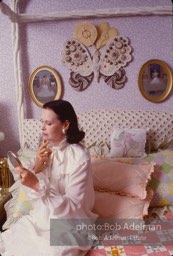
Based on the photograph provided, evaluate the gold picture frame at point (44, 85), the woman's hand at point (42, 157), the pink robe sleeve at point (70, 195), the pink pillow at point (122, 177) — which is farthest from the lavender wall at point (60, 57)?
the pink robe sleeve at point (70, 195)

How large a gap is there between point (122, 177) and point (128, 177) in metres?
0.03

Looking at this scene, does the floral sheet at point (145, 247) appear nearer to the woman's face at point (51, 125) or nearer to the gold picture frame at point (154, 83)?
the woman's face at point (51, 125)

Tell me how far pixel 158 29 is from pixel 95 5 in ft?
1.62

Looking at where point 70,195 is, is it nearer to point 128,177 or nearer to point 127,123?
point 128,177

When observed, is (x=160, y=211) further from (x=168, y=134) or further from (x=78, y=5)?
(x=78, y=5)

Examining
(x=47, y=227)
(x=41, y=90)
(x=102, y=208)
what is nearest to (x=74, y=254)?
(x=47, y=227)

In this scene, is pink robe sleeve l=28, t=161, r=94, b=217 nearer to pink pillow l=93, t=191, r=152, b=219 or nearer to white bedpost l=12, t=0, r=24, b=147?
pink pillow l=93, t=191, r=152, b=219

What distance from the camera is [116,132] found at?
1930 millimetres

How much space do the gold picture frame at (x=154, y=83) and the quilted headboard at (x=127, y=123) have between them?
13cm

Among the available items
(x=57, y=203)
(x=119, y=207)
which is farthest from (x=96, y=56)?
(x=57, y=203)

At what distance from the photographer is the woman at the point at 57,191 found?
1154 millimetres

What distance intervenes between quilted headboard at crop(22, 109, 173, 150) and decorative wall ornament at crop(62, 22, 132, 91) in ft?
0.76

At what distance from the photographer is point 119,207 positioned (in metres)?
1.41

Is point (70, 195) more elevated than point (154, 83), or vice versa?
point (154, 83)
